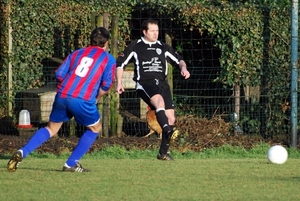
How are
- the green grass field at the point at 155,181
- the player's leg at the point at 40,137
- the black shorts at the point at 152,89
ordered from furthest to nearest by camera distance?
the black shorts at the point at 152,89 < the player's leg at the point at 40,137 < the green grass field at the point at 155,181

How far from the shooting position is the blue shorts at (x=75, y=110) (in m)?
8.73

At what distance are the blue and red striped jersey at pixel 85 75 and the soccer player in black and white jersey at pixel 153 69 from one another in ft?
6.26

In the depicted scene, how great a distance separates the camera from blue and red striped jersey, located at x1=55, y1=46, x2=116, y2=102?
28.7 feet

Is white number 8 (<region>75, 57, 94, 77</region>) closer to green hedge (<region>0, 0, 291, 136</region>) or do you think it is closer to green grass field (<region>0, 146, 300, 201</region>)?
green grass field (<region>0, 146, 300, 201</region>)

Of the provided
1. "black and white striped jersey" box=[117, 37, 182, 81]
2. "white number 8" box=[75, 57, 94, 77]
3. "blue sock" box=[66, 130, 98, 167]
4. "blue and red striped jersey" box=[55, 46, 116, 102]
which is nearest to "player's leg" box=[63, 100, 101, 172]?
"blue sock" box=[66, 130, 98, 167]

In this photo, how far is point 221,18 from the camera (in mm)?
14352

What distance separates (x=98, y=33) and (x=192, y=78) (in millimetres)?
6234

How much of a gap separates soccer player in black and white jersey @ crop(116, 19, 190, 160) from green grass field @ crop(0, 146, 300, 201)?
0.77 meters

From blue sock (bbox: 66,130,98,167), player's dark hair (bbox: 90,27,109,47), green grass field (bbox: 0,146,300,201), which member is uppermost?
player's dark hair (bbox: 90,27,109,47)

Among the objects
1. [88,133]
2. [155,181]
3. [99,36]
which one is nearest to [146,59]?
[99,36]

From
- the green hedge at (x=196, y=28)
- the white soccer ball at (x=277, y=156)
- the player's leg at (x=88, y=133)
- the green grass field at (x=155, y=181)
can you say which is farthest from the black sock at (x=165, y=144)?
the green hedge at (x=196, y=28)

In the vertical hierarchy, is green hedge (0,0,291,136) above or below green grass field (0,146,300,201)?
above

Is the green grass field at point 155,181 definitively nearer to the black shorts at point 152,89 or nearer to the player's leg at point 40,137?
the player's leg at point 40,137

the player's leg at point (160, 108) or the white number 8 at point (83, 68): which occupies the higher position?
the white number 8 at point (83, 68)
